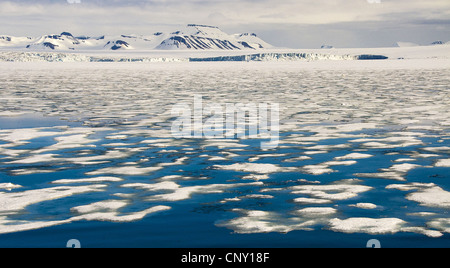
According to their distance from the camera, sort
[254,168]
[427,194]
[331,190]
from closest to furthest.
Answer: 1. [427,194]
2. [331,190]
3. [254,168]

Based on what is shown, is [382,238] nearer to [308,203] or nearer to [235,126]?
[308,203]

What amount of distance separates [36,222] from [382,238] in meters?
2.53

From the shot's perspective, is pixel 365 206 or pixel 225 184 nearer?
pixel 365 206

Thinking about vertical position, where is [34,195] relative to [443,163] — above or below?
below

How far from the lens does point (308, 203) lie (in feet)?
14.3

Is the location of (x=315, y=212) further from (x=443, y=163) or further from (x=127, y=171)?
(x=443, y=163)

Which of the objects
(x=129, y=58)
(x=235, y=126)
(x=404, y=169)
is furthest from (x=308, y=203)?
(x=129, y=58)

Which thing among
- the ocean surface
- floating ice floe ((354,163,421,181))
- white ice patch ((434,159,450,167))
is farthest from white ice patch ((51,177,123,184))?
white ice patch ((434,159,450,167))

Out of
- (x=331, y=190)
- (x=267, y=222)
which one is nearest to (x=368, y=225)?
(x=267, y=222)

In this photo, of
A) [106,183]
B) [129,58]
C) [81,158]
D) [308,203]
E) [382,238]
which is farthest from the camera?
[129,58]

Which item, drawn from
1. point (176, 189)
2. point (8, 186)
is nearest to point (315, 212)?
point (176, 189)

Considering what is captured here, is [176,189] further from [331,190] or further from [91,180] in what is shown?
[331,190]

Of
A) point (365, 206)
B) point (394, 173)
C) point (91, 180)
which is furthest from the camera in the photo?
point (394, 173)
